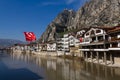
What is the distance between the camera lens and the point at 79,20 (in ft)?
546

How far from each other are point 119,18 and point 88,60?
69728 millimetres

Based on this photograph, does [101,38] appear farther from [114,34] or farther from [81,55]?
[81,55]

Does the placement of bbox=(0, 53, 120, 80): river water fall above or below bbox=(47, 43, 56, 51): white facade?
below

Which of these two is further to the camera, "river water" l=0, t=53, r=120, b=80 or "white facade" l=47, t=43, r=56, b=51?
"white facade" l=47, t=43, r=56, b=51

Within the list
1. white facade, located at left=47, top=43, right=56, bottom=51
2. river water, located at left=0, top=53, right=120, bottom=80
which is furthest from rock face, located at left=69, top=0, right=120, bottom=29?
river water, located at left=0, top=53, right=120, bottom=80

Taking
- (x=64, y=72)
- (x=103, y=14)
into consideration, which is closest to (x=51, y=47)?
(x=103, y=14)

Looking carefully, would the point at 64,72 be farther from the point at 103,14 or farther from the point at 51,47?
the point at 103,14

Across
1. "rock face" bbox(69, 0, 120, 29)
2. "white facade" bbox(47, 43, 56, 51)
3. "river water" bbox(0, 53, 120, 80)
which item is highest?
"rock face" bbox(69, 0, 120, 29)

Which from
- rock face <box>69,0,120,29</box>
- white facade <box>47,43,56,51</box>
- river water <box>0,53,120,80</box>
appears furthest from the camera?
rock face <box>69,0,120,29</box>

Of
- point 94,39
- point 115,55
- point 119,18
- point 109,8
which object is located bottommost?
point 115,55

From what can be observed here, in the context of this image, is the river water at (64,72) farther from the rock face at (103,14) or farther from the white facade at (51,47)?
the rock face at (103,14)

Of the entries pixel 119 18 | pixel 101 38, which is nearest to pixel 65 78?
pixel 101 38

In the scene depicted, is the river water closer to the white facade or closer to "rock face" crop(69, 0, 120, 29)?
the white facade

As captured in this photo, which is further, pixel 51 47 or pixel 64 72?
pixel 51 47
